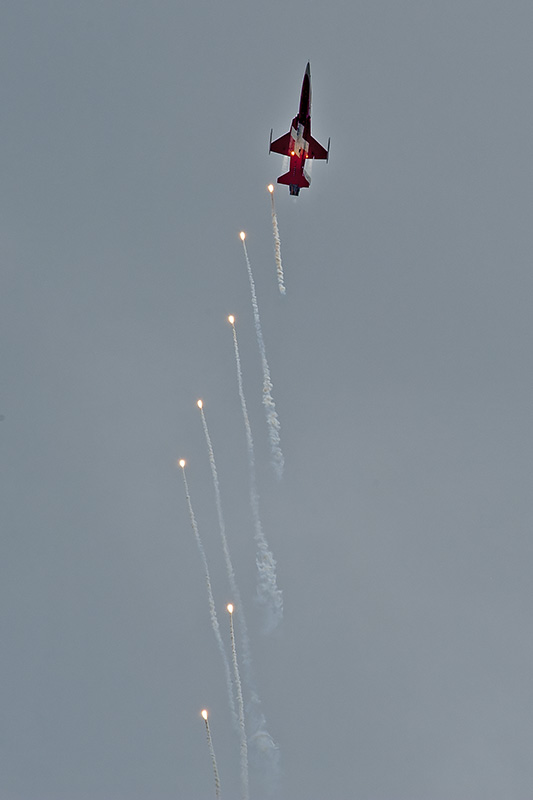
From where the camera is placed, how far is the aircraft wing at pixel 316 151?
423 ft

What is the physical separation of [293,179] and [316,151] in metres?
8.48

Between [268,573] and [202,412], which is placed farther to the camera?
[202,412]

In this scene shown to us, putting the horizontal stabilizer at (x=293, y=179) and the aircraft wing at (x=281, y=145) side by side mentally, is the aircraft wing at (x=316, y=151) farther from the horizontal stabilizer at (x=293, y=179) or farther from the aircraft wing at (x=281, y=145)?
the horizontal stabilizer at (x=293, y=179)

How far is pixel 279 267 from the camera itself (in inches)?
5069

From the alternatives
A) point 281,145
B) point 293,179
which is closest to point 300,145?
point 293,179

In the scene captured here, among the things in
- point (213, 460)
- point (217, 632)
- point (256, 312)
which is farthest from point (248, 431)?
point (217, 632)

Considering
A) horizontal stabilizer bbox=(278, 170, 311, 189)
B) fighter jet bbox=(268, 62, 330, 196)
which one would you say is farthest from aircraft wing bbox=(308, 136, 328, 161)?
horizontal stabilizer bbox=(278, 170, 311, 189)

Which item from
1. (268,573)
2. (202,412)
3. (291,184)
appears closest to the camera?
(291,184)

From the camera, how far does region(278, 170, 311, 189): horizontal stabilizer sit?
4867 inches

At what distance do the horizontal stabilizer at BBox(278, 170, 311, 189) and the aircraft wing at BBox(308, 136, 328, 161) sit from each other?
18.7 feet

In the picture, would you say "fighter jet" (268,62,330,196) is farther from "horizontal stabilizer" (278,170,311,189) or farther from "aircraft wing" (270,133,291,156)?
"aircraft wing" (270,133,291,156)

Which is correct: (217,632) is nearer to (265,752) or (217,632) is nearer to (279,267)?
(265,752)

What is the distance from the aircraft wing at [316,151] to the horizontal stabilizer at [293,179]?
5.70m

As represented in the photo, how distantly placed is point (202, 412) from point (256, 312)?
74.5 ft
